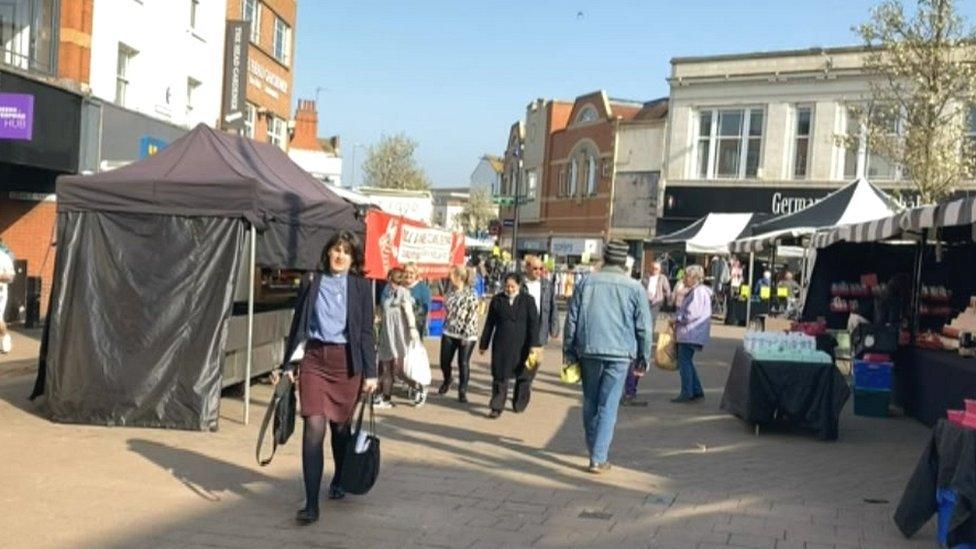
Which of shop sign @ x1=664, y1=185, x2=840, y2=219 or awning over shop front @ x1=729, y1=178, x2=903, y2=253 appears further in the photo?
shop sign @ x1=664, y1=185, x2=840, y2=219

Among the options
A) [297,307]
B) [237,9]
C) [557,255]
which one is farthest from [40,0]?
[557,255]

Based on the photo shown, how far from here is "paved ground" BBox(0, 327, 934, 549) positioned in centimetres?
564

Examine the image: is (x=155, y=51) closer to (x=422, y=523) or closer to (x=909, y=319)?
(x=909, y=319)

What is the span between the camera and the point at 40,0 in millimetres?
17375

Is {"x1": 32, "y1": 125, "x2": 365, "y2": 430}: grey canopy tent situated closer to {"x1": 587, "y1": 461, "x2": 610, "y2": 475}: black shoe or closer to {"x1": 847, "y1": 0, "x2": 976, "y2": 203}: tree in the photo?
{"x1": 587, "y1": 461, "x2": 610, "y2": 475}: black shoe

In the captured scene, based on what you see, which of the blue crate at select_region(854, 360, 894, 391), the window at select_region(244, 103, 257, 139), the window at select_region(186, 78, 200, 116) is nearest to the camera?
the blue crate at select_region(854, 360, 894, 391)

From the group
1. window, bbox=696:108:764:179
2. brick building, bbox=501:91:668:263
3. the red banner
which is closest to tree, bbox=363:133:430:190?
brick building, bbox=501:91:668:263

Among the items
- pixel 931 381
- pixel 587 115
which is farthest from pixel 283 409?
pixel 587 115

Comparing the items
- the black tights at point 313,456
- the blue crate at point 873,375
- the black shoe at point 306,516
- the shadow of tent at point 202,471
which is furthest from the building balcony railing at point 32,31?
the blue crate at point 873,375

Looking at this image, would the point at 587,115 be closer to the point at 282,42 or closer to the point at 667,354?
the point at 282,42

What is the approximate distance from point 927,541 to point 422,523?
3103 mm

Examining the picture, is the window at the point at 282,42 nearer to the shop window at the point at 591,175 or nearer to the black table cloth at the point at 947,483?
the shop window at the point at 591,175

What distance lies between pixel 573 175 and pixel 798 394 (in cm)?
3816

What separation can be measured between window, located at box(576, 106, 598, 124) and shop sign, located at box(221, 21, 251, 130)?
23.6 metres
